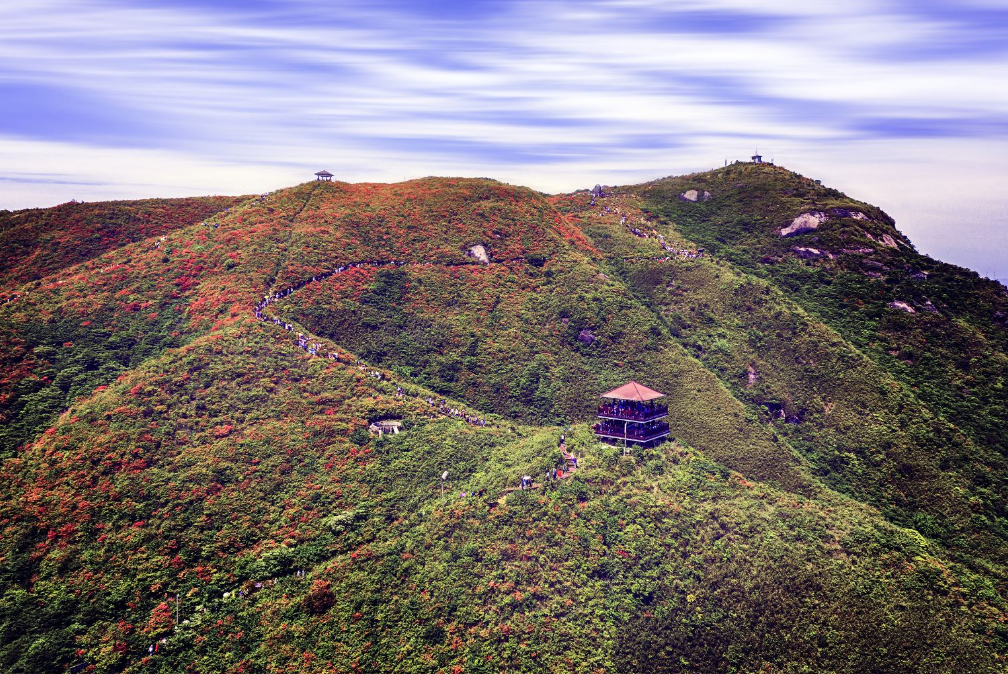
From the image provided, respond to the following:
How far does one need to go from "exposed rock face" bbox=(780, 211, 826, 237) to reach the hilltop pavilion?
4520cm

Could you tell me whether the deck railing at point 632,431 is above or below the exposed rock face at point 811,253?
below

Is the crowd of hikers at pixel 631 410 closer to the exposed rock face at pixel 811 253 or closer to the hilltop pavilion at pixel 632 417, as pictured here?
the hilltop pavilion at pixel 632 417

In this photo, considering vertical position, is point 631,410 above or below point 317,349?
below

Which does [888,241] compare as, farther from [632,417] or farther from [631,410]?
[632,417]

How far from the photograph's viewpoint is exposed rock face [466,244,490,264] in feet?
257

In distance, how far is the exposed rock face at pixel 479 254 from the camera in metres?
78.2

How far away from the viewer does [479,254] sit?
7869 cm

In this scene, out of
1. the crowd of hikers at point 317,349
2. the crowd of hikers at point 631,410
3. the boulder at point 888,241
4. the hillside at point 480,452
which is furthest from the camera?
the boulder at point 888,241

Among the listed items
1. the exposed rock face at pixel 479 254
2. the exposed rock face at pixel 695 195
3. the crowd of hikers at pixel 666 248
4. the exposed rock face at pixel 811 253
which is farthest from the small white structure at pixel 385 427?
the exposed rock face at pixel 695 195

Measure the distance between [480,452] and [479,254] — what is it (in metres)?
33.4

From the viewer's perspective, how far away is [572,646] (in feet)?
123

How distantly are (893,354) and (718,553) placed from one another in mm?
33693

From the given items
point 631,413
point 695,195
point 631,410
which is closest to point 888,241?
point 695,195

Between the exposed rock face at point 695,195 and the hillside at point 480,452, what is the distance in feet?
69.5
